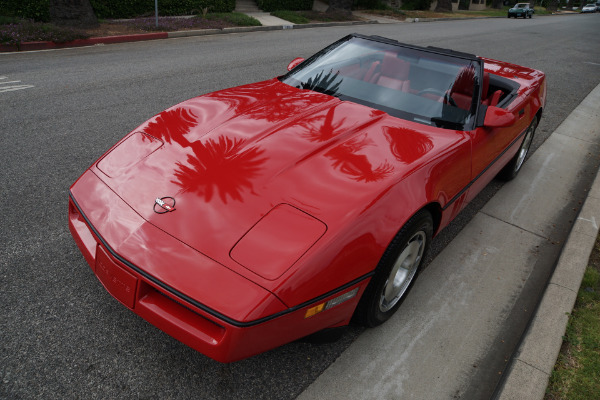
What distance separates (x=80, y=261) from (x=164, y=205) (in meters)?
1.11

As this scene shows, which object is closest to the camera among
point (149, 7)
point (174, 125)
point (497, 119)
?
point (174, 125)

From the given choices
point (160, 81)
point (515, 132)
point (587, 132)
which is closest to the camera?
point (515, 132)

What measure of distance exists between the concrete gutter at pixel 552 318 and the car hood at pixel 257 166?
1168 mm

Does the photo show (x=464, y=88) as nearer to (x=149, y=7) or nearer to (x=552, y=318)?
(x=552, y=318)

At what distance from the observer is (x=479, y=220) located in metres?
3.91

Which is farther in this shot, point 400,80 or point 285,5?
point 285,5

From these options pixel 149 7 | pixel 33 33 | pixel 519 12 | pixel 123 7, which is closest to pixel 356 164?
pixel 33 33

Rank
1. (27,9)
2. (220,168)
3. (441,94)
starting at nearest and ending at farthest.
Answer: (220,168) < (441,94) < (27,9)

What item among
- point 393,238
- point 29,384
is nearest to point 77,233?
point 29,384

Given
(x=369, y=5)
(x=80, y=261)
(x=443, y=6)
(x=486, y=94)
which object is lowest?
(x=80, y=261)

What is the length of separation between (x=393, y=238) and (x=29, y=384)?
1792 millimetres

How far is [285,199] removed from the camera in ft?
6.97

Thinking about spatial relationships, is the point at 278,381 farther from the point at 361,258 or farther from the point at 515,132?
the point at 515,132

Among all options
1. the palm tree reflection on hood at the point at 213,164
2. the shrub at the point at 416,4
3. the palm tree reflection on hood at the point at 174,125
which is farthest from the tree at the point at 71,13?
the shrub at the point at 416,4
